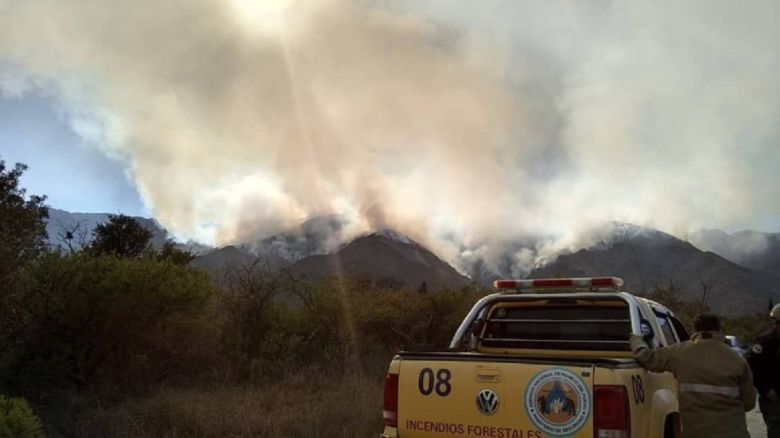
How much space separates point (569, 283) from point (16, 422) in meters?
4.89

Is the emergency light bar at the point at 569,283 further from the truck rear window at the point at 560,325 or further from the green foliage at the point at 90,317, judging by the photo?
the green foliage at the point at 90,317

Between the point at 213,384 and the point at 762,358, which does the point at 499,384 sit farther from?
the point at 213,384

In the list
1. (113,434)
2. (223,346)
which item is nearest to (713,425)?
(113,434)

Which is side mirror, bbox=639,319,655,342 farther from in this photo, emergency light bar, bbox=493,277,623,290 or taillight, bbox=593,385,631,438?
taillight, bbox=593,385,631,438

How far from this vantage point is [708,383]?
15.6 feet

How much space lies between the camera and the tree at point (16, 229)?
7514 millimetres

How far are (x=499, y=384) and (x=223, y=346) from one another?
948 centimetres

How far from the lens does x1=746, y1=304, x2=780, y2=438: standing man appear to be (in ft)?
18.3

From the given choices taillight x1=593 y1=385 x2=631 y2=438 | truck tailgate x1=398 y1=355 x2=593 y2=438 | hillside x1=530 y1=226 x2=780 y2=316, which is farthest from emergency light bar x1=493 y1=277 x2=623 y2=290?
hillside x1=530 y1=226 x2=780 y2=316

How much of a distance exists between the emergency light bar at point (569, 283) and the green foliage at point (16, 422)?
14.5 ft

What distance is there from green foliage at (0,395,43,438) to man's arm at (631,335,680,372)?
15.9ft

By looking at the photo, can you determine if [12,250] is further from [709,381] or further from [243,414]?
[709,381]

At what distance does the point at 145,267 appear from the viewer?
10562mm

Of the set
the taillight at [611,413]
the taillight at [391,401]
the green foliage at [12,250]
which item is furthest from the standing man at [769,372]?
the green foliage at [12,250]
